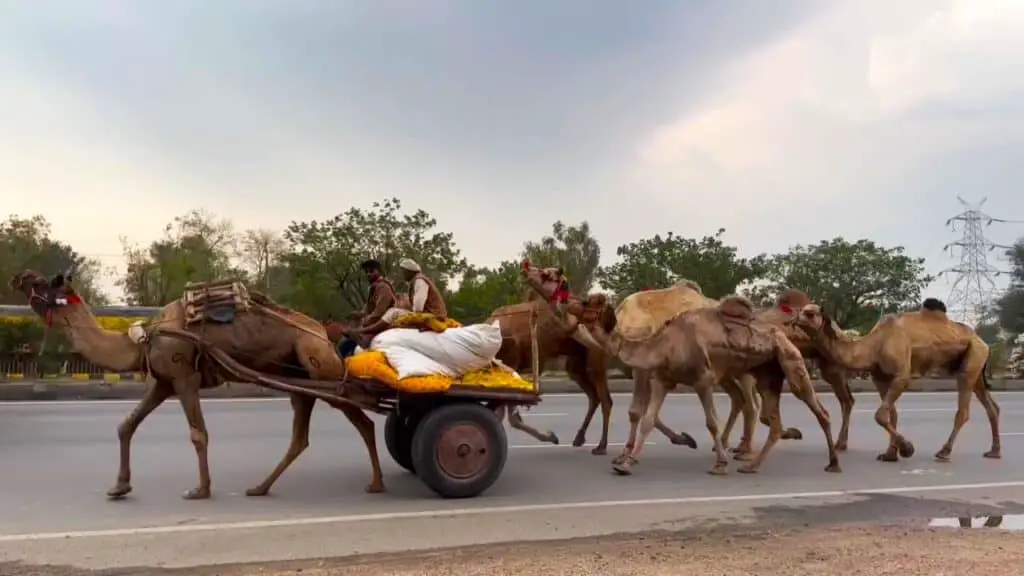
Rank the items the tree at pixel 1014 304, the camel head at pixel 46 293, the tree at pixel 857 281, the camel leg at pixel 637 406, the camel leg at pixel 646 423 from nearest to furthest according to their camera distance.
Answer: the camel head at pixel 46 293 < the camel leg at pixel 646 423 < the camel leg at pixel 637 406 < the tree at pixel 857 281 < the tree at pixel 1014 304

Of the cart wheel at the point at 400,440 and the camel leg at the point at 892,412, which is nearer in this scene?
the cart wheel at the point at 400,440

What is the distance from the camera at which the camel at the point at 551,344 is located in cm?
1076

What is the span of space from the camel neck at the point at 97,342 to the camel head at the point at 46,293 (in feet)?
0.26

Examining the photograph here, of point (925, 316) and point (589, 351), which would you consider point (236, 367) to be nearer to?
point (589, 351)

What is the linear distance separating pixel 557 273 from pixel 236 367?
380cm

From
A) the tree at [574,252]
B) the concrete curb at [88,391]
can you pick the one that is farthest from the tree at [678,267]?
the concrete curb at [88,391]

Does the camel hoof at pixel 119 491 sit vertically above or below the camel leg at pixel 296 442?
below

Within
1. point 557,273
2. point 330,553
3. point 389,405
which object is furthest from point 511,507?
point 557,273

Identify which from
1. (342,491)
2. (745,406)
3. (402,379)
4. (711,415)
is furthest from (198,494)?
(745,406)

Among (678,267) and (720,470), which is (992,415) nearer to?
(720,470)

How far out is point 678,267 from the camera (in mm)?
37219

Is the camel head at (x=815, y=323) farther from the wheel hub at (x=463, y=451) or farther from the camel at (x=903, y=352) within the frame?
the wheel hub at (x=463, y=451)

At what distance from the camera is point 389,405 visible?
9.11 meters

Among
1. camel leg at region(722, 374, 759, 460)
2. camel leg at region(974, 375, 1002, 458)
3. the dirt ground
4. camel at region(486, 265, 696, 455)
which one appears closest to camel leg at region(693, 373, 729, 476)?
camel leg at region(722, 374, 759, 460)
